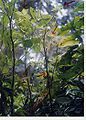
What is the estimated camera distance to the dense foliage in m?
0.76

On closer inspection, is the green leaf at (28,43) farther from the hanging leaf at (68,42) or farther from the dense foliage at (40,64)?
the hanging leaf at (68,42)

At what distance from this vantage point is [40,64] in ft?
2.81

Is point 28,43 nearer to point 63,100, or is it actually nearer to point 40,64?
point 40,64

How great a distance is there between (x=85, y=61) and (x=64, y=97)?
141 mm

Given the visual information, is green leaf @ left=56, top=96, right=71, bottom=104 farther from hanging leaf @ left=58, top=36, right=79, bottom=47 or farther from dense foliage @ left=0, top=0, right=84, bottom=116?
hanging leaf @ left=58, top=36, right=79, bottom=47

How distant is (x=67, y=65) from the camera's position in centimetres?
76

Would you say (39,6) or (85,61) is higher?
(39,6)

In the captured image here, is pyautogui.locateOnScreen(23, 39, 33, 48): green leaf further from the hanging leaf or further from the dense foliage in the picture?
the hanging leaf

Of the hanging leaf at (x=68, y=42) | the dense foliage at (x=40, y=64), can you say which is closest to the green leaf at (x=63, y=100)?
the dense foliage at (x=40, y=64)

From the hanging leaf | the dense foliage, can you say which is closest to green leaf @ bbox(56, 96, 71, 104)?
the dense foliage

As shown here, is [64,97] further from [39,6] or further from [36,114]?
[39,6]

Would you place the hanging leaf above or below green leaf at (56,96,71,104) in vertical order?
above

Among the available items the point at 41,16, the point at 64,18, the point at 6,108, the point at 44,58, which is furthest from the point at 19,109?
the point at 64,18

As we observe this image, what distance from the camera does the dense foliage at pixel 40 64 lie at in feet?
2.48
